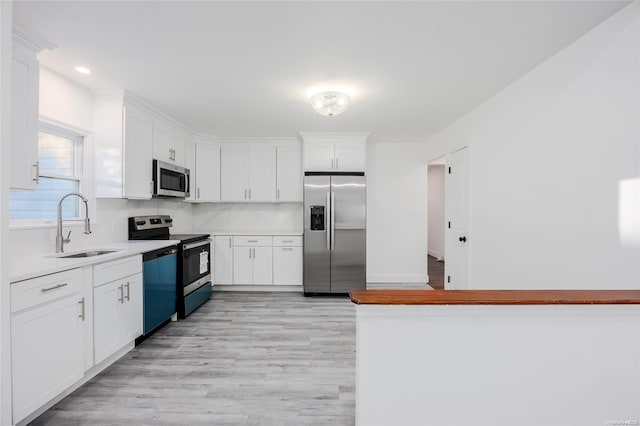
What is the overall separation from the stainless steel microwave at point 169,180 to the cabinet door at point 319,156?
179 centimetres

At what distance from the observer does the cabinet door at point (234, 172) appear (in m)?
4.75

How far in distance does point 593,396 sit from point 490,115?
2.53 m

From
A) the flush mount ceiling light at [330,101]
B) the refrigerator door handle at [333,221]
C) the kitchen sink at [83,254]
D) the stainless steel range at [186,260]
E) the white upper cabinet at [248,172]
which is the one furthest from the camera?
the white upper cabinet at [248,172]

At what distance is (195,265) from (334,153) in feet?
8.38

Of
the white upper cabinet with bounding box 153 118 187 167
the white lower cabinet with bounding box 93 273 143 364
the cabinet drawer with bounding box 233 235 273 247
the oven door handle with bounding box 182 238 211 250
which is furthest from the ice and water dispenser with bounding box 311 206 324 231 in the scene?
the white lower cabinet with bounding box 93 273 143 364

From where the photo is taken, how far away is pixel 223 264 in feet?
14.7

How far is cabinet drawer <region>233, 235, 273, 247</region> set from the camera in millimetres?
4465

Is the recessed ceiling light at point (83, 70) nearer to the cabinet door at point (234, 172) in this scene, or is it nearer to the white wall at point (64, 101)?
the white wall at point (64, 101)

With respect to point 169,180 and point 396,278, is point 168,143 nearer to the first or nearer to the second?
point 169,180

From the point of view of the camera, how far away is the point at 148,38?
6.38 feet

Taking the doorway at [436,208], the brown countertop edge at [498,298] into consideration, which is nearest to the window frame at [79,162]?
the brown countertop edge at [498,298]

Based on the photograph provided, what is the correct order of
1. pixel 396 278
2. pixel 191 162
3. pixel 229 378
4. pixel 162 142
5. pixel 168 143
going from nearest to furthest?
pixel 229 378, pixel 162 142, pixel 168 143, pixel 191 162, pixel 396 278

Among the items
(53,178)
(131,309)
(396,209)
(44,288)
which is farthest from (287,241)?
(44,288)

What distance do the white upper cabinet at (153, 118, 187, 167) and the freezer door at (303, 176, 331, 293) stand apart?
1817 mm
